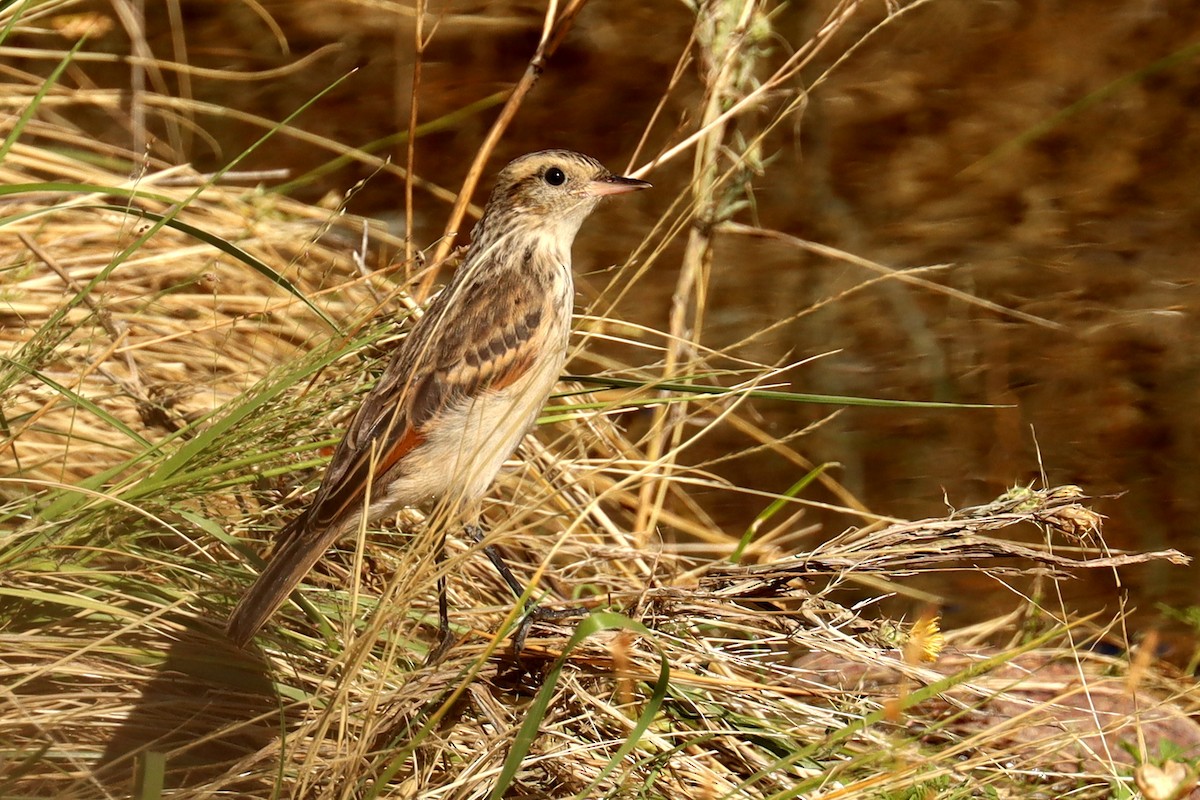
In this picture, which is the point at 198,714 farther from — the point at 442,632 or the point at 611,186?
the point at 611,186

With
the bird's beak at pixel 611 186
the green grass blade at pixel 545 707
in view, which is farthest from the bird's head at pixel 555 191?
the green grass blade at pixel 545 707

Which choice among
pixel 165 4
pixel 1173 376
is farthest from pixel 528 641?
pixel 165 4

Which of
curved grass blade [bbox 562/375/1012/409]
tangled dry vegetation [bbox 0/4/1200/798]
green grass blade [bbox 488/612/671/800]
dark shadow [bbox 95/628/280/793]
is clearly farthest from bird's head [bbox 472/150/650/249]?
green grass blade [bbox 488/612/671/800]

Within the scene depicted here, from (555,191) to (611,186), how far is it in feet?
0.56

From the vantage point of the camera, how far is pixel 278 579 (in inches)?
123

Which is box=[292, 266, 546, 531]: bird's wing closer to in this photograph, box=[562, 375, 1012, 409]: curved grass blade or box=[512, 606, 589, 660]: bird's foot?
box=[562, 375, 1012, 409]: curved grass blade

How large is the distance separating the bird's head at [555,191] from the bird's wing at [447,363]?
262mm

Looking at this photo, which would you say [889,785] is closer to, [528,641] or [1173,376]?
[528,641]

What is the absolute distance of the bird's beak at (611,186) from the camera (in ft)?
13.2

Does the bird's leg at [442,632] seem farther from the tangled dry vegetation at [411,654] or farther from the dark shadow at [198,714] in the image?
the dark shadow at [198,714]

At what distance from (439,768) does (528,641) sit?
352 mm

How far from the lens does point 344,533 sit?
340 cm

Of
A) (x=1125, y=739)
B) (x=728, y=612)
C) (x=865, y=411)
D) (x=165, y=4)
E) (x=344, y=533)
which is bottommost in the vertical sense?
(x=1125, y=739)

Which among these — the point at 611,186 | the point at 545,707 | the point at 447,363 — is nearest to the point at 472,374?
the point at 447,363
